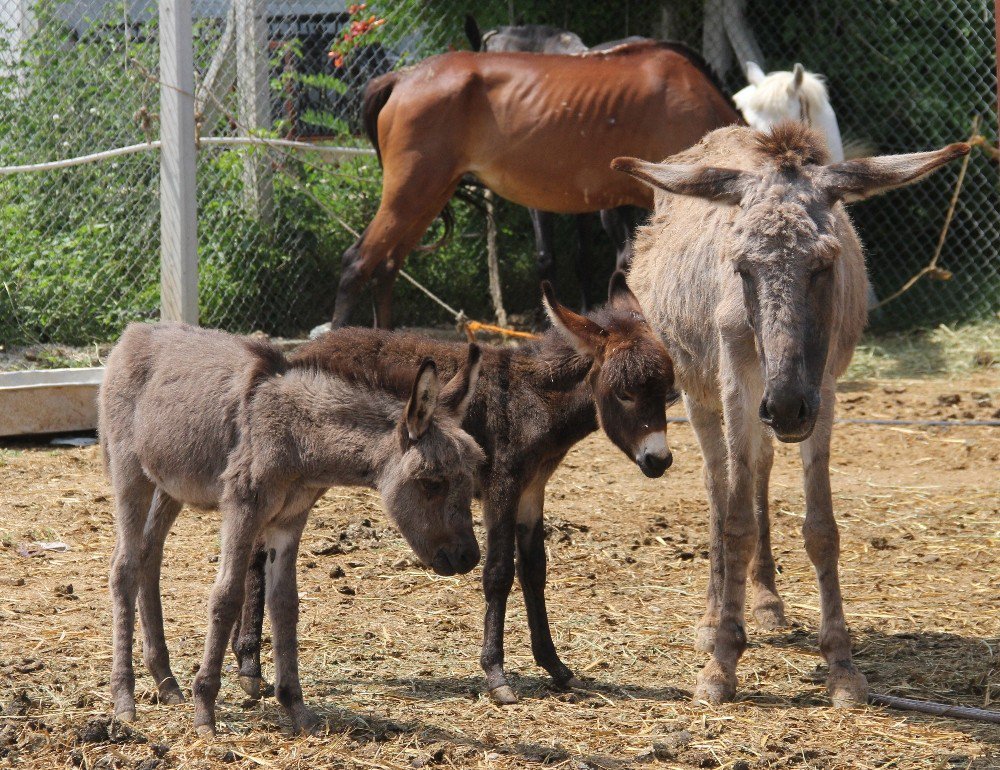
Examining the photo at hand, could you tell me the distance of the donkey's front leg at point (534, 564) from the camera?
4438 mm

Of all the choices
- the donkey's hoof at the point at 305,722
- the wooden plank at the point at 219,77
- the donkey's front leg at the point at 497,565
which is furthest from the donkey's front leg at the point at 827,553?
the wooden plank at the point at 219,77

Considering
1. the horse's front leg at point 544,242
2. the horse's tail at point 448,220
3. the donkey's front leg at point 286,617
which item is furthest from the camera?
the horse's front leg at point 544,242

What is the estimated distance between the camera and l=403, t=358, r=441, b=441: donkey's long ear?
3.66 m

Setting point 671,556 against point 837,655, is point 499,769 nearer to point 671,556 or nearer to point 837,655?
point 837,655

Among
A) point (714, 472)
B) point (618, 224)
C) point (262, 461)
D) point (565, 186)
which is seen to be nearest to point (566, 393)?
point (714, 472)

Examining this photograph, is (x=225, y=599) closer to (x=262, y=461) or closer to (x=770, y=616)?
(x=262, y=461)

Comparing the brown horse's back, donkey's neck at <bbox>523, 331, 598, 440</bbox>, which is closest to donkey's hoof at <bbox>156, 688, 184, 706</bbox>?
donkey's neck at <bbox>523, 331, 598, 440</bbox>

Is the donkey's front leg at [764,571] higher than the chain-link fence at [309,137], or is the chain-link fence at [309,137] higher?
the chain-link fence at [309,137]

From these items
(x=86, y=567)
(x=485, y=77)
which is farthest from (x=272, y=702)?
(x=485, y=77)

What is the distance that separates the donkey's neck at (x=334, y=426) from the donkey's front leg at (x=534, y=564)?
32.8 inches

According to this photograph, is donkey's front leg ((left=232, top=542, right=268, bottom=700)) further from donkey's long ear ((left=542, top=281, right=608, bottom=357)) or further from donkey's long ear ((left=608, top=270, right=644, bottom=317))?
donkey's long ear ((left=608, top=270, right=644, bottom=317))

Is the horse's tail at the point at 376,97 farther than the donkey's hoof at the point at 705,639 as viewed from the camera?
Yes

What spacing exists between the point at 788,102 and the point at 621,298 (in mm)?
5097

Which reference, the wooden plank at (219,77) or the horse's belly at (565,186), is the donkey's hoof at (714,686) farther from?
the wooden plank at (219,77)
